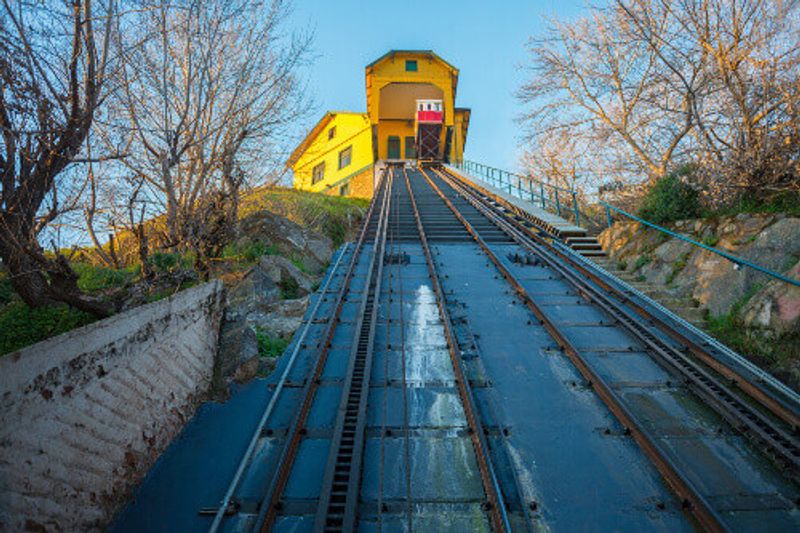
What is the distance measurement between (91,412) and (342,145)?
3649 cm

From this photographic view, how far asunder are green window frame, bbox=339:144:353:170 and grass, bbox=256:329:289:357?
105 ft

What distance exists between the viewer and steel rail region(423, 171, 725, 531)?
9.79ft

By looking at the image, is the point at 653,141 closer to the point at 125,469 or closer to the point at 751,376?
the point at 751,376

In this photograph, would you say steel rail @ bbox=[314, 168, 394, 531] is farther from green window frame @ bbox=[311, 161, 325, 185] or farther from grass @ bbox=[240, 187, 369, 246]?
green window frame @ bbox=[311, 161, 325, 185]

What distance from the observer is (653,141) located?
14305 millimetres

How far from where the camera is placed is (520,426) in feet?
13.3

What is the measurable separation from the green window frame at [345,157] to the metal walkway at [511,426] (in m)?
31.4

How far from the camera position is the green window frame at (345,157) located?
36.7m

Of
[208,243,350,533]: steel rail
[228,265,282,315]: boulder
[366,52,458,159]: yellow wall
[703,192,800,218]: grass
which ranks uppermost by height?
[366,52,458,159]: yellow wall

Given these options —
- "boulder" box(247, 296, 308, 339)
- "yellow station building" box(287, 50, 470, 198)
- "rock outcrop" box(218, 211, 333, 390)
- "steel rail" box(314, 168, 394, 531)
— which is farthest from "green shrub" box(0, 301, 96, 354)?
"yellow station building" box(287, 50, 470, 198)

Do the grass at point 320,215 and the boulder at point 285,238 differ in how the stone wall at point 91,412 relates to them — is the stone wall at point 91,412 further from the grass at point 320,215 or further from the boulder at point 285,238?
the grass at point 320,215

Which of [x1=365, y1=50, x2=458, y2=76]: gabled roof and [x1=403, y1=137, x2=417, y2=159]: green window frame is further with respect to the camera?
[x1=403, y1=137, x2=417, y2=159]: green window frame

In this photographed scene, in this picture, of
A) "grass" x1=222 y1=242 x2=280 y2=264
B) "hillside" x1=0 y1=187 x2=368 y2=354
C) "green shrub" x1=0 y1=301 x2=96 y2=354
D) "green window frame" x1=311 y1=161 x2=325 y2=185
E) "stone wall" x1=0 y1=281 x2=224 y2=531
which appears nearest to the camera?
"stone wall" x1=0 y1=281 x2=224 y2=531

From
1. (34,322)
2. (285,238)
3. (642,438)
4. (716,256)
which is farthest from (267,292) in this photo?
(716,256)
